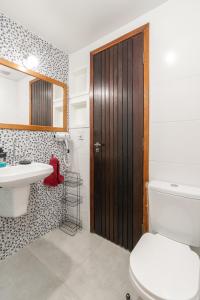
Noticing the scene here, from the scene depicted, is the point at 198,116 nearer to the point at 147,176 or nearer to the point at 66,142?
the point at 147,176

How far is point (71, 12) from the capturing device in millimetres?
1447

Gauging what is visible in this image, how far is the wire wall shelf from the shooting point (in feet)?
6.76

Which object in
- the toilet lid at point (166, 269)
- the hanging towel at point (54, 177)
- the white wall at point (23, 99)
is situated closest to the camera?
the toilet lid at point (166, 269)

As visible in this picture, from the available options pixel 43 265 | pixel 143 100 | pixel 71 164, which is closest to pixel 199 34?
pixel 143 100

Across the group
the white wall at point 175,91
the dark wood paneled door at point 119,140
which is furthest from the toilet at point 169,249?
the dark wood paneled door at point 119,140

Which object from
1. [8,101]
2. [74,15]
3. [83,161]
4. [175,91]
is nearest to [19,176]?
[8,101]

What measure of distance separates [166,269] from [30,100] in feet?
6.05

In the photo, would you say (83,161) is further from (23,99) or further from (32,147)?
(23,99)

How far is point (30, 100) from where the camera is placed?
170 centimetres

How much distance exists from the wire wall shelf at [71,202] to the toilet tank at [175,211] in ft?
3.43

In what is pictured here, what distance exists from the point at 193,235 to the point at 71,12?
211cm

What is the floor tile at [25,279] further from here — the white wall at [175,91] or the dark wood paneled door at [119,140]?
the white wall at [175,91]

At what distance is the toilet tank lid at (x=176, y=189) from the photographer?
3.60 ft

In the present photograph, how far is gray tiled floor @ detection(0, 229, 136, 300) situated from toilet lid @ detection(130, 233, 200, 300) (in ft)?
1.53
